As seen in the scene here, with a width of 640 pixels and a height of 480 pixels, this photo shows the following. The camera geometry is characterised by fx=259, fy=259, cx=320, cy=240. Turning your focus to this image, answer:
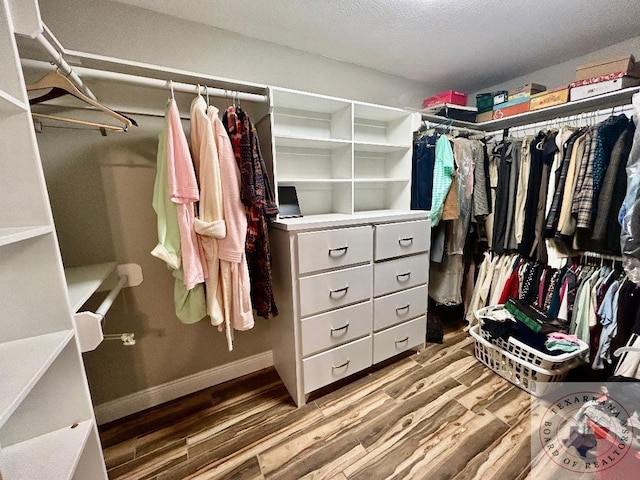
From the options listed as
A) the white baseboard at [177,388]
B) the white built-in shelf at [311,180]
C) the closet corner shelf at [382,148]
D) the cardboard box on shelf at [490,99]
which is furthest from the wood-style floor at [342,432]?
the cardboard box on shelf at [490,99]

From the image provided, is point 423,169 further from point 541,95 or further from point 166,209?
point 166,209

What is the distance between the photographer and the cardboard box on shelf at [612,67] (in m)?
1.49

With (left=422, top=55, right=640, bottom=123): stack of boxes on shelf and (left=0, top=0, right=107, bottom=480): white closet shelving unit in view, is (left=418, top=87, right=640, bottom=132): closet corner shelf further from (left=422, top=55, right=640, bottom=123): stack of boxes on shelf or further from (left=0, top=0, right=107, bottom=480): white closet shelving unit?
(left=0, top=0, right=107, bottom=480): white closet shelving unit

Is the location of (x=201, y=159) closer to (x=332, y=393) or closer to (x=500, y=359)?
(x=332, y=393)

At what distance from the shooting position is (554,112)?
186 centimetres

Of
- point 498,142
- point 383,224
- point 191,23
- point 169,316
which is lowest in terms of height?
point 169,316

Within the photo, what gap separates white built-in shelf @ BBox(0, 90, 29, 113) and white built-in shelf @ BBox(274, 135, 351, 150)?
Answer: 3.26ft

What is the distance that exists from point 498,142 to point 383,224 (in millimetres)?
1297

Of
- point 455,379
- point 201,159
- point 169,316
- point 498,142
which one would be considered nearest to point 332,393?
point 455,379

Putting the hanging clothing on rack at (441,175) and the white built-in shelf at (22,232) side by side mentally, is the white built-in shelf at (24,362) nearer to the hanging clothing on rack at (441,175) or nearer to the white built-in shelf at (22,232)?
the white built-in shelf at (22,232)

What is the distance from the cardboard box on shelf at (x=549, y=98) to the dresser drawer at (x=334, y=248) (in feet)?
5.15

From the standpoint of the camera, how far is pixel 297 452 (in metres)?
1.24

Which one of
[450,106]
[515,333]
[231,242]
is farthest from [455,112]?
[231,242]

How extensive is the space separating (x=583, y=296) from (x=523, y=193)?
0.75m
